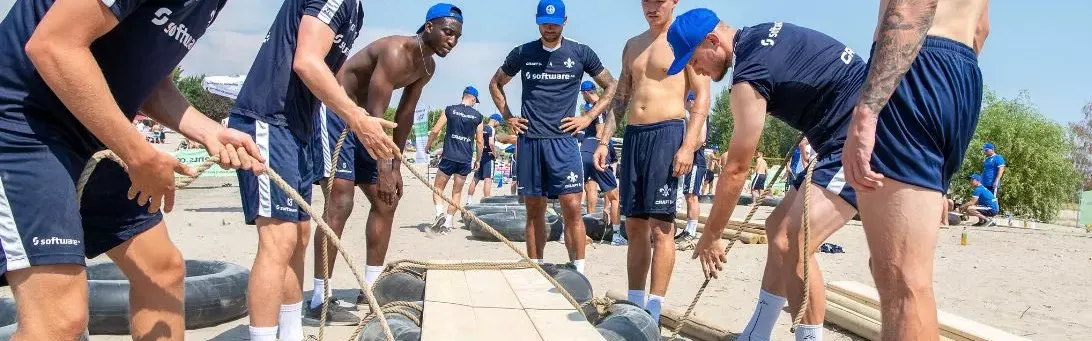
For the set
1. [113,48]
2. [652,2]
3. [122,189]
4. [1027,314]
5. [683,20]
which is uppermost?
[652,2]

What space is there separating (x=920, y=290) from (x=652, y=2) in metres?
3.22

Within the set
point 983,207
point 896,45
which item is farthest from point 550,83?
point 983,207

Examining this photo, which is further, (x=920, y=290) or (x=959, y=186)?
(x=959, y=186)

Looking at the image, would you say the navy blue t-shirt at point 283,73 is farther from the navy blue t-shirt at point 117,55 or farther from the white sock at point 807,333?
the white sock at point 807,333

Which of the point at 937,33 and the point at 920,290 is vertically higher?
the point at 937,33

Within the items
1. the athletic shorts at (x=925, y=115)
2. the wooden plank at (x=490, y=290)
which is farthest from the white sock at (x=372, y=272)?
the athletic shorts at (x=925, y=115)

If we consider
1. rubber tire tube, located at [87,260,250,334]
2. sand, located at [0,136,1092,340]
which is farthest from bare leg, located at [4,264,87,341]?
sand, located at [0,136,1092,340]

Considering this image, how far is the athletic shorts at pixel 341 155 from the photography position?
16.3 feet

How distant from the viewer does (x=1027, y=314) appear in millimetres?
5551

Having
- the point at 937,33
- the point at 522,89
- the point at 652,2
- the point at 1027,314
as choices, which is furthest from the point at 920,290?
the point at 522,89

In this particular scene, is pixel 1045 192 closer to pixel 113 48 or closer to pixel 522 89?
pixel 522 89

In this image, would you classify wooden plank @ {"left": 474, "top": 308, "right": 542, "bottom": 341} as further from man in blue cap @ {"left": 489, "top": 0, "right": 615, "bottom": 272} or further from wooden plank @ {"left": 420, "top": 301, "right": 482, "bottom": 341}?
man in blue cap @ {"left": 489, "top": 0, "right": 615, "bottom": 272}

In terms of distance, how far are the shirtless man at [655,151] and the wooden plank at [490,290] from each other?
35.4 inches

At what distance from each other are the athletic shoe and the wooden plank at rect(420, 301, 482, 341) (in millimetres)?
1110
